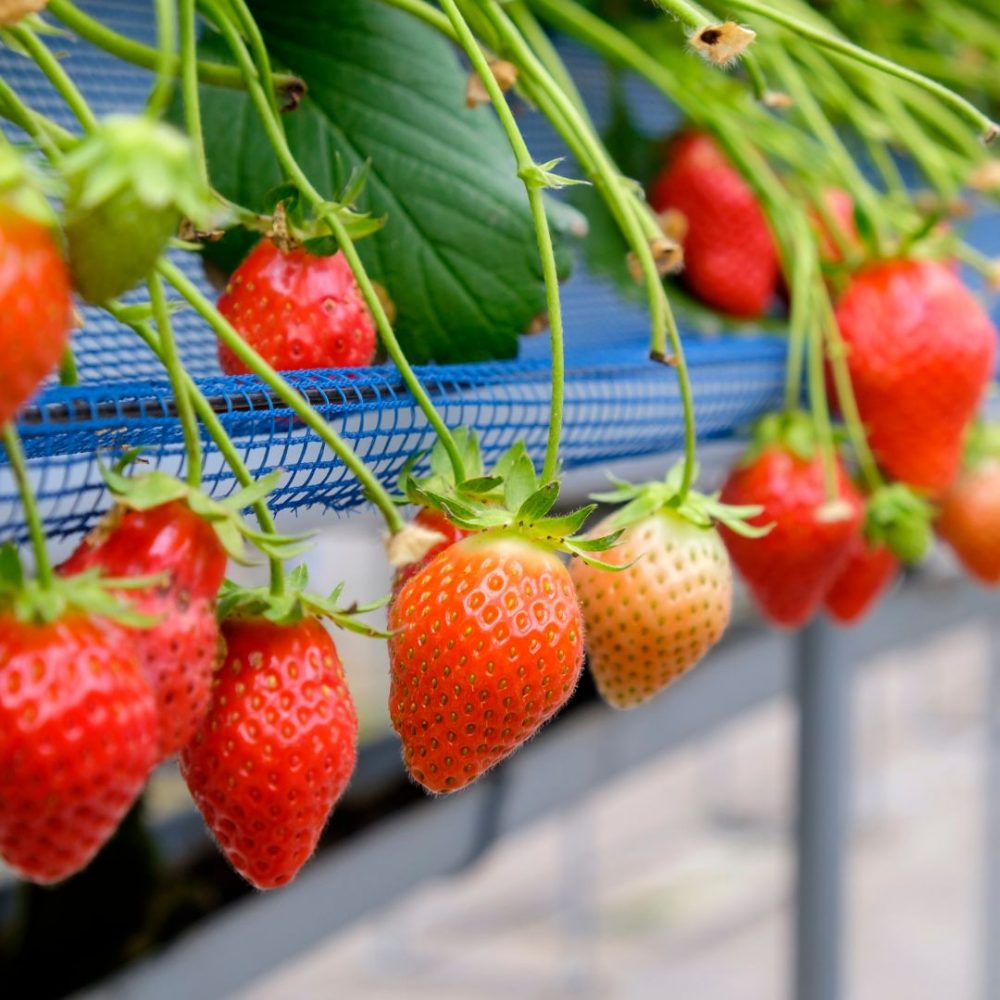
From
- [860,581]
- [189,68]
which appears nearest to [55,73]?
[189,68]

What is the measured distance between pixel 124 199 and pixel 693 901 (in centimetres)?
488

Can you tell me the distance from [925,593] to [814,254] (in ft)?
3.29

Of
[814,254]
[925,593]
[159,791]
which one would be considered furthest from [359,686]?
[814,254]

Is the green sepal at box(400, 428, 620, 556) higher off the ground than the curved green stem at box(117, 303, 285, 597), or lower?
lower

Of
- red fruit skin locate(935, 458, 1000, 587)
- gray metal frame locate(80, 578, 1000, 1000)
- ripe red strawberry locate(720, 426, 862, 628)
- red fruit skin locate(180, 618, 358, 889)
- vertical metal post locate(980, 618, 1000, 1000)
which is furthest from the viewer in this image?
vertical metal post locate(980, 618, 1000, 1000)

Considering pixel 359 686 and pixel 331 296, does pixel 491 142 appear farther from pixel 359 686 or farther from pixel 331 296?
pixel 359 686

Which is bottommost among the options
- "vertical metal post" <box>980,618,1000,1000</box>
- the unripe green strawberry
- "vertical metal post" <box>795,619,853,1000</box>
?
"vertical metal post" <box>980,618,1000,1000</box>

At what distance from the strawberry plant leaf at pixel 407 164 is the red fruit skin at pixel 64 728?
236 millimetres

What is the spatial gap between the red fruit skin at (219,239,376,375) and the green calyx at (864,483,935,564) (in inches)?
11.9

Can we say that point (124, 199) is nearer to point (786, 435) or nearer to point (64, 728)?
point (64, 728)

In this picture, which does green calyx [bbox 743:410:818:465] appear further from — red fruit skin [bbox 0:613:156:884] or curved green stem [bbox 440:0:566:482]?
red fruit skin [bbox 0:613:156:884]

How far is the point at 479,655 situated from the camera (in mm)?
339

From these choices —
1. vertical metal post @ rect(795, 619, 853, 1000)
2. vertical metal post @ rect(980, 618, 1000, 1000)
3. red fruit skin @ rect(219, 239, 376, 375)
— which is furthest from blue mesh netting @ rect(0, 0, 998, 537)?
vertical metal post @ rect(980, 618, 1000, 1000)

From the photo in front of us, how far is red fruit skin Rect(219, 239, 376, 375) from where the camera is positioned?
0.38 m
